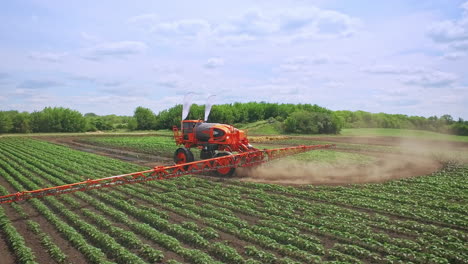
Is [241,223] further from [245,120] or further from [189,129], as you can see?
[245,120]

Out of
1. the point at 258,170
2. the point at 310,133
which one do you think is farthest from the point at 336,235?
the point at 310,133

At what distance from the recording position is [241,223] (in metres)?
10.3

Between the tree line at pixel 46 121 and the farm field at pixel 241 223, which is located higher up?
the tree line at pixel 46 121

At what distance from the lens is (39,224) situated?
34.6 ft

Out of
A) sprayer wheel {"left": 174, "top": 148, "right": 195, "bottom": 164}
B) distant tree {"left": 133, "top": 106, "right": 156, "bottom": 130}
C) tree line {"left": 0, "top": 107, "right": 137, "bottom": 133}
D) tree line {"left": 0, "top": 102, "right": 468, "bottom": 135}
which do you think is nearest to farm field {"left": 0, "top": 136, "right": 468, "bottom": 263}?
sprayer wheel {"left": 174, "top": 148, "right": 195, "bottom": 164}

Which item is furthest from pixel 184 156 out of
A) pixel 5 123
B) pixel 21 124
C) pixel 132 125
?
pixel 132 125

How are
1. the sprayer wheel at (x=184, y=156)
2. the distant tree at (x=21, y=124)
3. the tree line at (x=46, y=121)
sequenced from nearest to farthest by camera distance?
the sprayer wheel at (x=184, y=156), the tree line at (x=46, y=121), the distant tree at (x=21, y=124)

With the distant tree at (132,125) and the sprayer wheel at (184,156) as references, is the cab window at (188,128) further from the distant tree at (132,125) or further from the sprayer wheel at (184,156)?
the distant tree at (132,125)

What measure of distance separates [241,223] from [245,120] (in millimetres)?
83097

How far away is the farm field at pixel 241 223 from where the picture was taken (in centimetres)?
823

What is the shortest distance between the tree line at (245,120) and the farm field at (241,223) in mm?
47399

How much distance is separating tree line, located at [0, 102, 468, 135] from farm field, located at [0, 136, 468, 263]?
4740 centimetres

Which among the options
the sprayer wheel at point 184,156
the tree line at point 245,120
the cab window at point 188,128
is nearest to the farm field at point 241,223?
the sprayer wheel at point 184,156

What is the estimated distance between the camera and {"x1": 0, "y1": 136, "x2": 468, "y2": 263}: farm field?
8.23 metres
